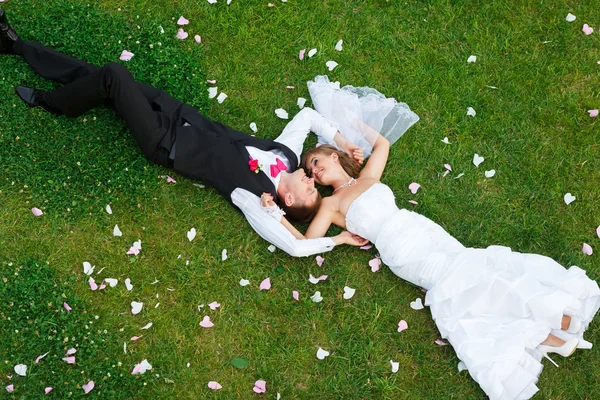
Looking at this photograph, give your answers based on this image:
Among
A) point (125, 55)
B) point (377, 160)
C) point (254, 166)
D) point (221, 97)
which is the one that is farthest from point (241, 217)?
point (125, 55)

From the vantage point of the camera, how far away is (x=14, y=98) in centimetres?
619

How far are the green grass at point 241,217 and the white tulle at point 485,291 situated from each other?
0.33 metres

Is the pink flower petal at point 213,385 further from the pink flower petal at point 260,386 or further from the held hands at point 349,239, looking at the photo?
the held hands at point 349,239

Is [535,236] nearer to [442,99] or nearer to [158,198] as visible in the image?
[442,99]

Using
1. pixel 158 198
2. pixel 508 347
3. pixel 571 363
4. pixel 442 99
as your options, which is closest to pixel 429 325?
pixel 508 347

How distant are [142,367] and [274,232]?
5.51 ft

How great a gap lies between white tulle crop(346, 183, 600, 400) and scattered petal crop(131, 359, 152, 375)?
2242 mm

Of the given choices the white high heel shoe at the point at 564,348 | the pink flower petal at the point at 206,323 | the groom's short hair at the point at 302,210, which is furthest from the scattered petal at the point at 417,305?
the pink flower petal at the point at 206,323

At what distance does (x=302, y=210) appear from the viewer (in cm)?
602

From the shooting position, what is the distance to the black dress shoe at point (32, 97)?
6.13 meters

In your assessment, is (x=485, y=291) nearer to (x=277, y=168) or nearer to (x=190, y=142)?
(x=277, y=168)

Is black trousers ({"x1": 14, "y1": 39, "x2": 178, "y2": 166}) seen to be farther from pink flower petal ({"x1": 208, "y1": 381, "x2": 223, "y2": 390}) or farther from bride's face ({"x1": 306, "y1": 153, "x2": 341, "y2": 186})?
pink flower petal ({"x1": 208, "y1": 381, "x2": 223, "y2": 390})

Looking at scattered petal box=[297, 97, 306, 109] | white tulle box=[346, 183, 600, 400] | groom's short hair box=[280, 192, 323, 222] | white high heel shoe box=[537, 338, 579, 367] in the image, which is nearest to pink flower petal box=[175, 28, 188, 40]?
scattered petal box=[297, 97, 306, 109]

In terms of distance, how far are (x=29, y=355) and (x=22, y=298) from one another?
0.51m
